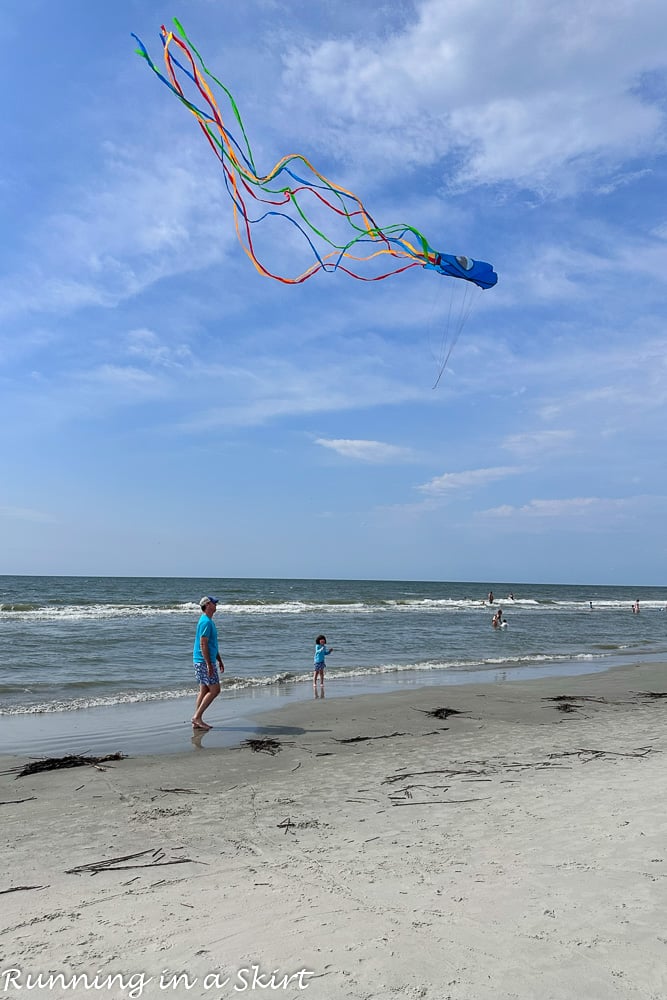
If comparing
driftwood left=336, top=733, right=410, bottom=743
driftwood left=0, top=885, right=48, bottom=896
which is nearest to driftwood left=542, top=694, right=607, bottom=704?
driftwood left=336, top=733, right=410, bottom=743

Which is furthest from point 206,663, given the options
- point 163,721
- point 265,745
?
point 265,745

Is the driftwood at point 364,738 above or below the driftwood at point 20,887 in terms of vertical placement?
below

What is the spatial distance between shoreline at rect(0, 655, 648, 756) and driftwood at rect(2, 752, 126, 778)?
35 centimetres

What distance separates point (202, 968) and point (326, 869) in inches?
48.1

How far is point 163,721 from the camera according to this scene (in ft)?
29.5

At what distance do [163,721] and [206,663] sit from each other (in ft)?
4.04

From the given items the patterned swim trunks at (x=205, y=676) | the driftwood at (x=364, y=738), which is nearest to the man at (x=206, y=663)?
the patterned swim trunks at (x=205, y=676)

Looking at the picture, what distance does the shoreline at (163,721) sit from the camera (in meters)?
7.56

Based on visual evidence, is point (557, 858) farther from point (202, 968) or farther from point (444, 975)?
point (202, 968)

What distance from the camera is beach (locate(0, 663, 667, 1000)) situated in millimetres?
2617

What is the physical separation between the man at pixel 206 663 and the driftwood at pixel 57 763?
155 centimetres

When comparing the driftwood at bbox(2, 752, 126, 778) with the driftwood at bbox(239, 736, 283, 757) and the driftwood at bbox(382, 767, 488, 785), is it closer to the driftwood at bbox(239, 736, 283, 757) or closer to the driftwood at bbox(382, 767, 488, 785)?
the driftwood at bbox(239, 736, 283, 757)

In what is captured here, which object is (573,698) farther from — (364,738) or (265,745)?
(265,745)

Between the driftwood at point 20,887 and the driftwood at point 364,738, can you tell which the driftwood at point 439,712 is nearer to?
the driftwood at point 364,738
